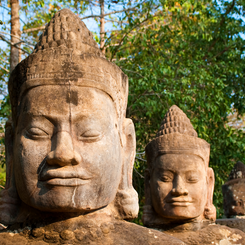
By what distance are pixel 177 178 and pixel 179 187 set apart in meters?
0.12

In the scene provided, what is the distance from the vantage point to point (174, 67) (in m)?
8.53

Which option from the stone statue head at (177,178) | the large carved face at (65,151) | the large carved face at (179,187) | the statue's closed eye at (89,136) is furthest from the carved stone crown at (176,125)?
the statue's closed eye at (89,136)

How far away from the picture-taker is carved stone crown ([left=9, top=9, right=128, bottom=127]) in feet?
8.45

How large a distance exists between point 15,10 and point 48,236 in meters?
6.21

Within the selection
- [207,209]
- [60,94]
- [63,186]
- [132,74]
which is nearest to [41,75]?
[60,94]

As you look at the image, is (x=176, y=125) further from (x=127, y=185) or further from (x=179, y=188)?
(x=127, y=185)

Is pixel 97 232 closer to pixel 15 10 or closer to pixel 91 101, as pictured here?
pixel 91 101

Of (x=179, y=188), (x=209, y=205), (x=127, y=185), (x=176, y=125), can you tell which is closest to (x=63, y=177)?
(x=127, y=185)

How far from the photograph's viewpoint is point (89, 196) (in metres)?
2.42

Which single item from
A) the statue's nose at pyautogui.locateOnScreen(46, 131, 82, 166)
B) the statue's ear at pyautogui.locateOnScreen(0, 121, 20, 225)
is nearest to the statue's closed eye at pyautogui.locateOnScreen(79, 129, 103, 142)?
the statue's nose at pyautogui.locateOnScreen(46, 131, 82, 166)

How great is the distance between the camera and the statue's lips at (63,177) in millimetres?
2324

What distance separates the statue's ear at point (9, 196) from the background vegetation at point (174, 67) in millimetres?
3766

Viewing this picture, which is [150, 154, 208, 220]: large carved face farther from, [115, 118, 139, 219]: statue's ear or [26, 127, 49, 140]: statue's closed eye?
[26, 127, 49, 140]: statue's closed eye

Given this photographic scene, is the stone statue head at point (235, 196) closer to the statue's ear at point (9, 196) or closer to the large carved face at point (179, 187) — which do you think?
the large carved face at point (179, 187)
